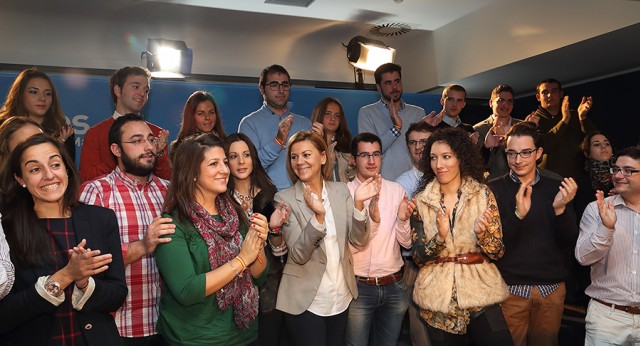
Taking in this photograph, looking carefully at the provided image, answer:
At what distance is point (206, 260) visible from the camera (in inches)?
89.4

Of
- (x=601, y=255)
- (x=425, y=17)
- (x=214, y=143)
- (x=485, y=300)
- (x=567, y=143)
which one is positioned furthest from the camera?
(x=425, y=17)

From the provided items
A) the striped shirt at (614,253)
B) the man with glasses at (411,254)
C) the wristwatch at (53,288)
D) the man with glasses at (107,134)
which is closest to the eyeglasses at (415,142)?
the man with glasses at (411,254)

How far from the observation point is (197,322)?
2238mm

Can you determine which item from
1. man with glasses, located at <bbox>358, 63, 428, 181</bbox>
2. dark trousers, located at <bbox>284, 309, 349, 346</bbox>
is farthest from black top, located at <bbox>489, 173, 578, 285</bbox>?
man with glasses, located at <bbox>358, 63, 428, 181</bbox>

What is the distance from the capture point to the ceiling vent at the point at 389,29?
23.4 feet

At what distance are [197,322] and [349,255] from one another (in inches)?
39.4

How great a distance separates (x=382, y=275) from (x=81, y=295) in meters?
1.66

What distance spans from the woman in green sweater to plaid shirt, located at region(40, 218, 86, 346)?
0.35 meters

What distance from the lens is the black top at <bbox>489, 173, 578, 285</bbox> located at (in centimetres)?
301

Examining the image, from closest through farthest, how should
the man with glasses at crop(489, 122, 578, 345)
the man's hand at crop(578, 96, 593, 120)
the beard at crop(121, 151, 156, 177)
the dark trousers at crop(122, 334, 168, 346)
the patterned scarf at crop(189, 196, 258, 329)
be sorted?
1. the patterned scarf at crop(189, 196, 258, 329)
2. the dark trousers at crop(122, 334, 168, 346)
3. the beard at crop(121, 151, 156, 177)
4. the man with glasses at crop(489, 122, 578, 345)
5. the man's hand at crop(578, 96, 593, 120)

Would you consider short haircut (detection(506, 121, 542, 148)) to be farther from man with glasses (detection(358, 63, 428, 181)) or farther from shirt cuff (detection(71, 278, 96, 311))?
shirt cuff (detection(71, 278, 96, 311))

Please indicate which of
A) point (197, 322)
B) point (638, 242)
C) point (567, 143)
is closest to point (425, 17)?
point (567, 143)

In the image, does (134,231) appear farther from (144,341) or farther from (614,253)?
(614,253)

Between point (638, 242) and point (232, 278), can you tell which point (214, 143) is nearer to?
point (232, 278)
